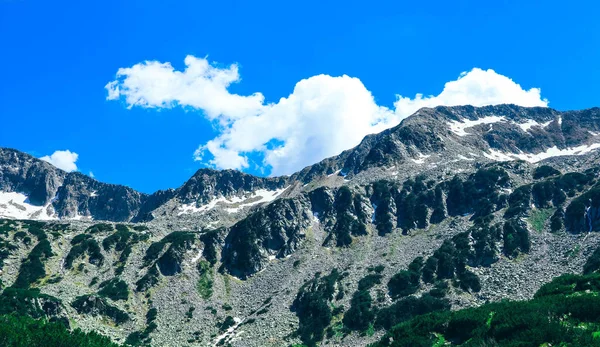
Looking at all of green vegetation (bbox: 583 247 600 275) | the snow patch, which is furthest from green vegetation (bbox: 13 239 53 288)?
green vegetation (bbox: 583 247 600 275)

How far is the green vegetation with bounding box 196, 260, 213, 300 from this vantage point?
6077 inches

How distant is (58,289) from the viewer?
14150 cm

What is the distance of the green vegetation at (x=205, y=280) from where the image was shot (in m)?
154

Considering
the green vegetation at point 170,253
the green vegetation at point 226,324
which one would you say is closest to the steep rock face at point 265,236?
the green vegetation at point 170,253

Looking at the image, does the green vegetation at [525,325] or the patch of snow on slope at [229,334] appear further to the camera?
the patch of snow on slope at [229,334]

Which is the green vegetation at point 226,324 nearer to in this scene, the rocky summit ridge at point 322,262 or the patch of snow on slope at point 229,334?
the rocky summit ridge at point 322,262

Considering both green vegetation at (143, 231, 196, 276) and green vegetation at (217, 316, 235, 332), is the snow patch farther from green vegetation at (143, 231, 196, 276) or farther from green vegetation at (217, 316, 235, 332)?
green vegetation at (217, 316, 235, 332)

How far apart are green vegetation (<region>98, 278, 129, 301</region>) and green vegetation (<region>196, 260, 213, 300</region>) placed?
22.9 metres

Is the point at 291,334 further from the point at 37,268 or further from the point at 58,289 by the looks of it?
the point at 37,268

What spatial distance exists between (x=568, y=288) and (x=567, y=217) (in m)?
82.6

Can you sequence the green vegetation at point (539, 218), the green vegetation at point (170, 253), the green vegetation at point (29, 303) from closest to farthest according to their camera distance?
the green vegetation at point (29, 303), the green vegetation at point (539, 218), the green vegetation at point (170, 253)

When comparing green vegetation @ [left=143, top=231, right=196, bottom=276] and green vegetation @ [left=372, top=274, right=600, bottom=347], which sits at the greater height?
green vegetation @ [left=143, top=231, right=196, bottom=276]

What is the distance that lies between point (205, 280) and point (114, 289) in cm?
→ 2924

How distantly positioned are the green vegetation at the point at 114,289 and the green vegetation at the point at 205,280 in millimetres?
22933
